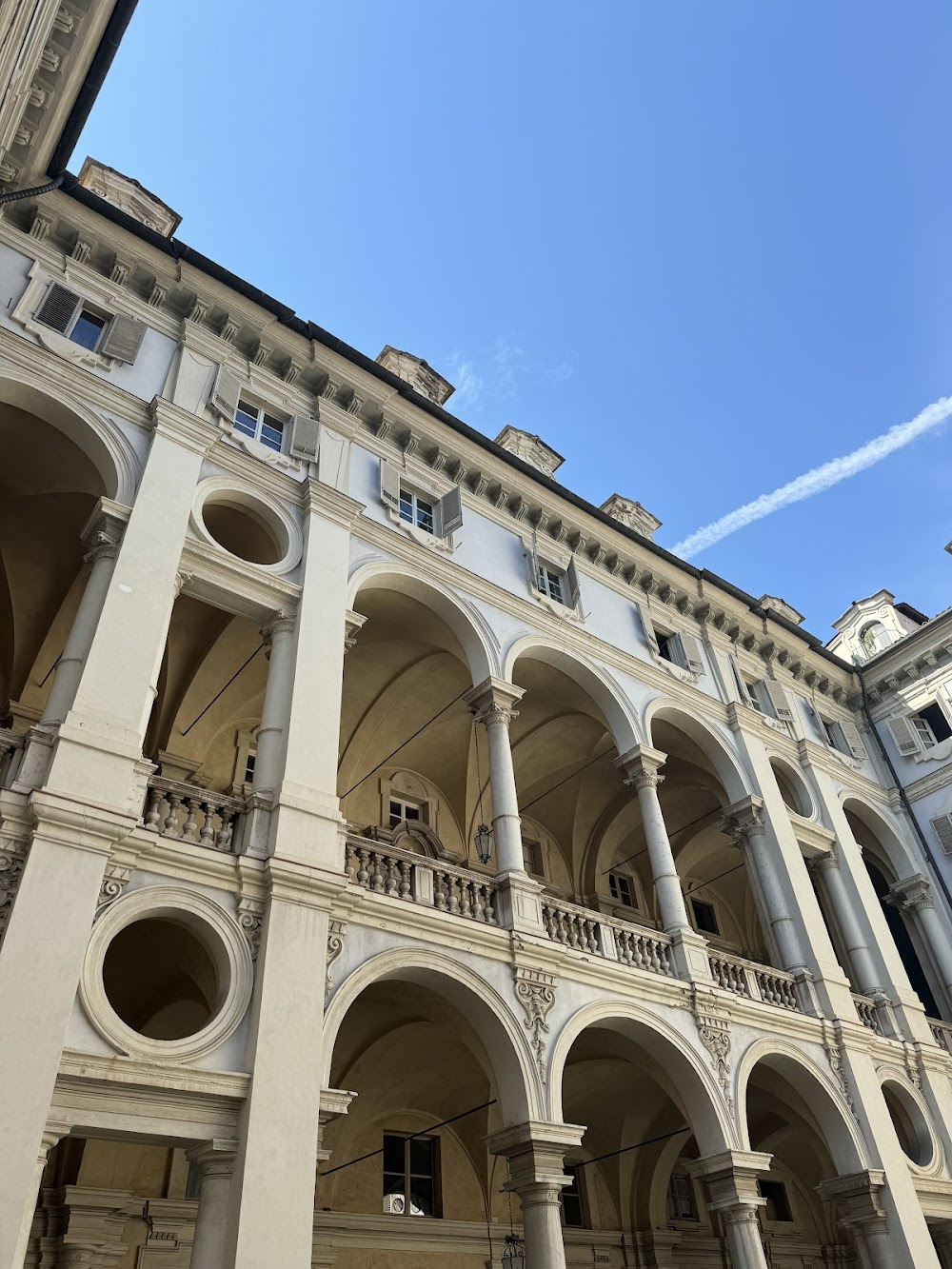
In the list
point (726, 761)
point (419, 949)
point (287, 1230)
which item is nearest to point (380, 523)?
point (419, 949)

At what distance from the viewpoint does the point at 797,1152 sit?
19.3 m

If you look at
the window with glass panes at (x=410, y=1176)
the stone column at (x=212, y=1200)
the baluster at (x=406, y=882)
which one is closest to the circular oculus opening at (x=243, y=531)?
the baluster at (x=406, y=882)

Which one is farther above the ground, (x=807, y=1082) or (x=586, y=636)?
(x=586, y=636)

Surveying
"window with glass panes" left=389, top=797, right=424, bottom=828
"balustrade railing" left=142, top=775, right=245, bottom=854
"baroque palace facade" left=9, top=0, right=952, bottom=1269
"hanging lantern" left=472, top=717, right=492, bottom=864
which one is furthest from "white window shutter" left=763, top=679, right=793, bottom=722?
"balustrade railing" left=142, top=775, right=245, bottom=854

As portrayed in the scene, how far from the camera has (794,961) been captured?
15.0m

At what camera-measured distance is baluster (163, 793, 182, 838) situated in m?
8.97

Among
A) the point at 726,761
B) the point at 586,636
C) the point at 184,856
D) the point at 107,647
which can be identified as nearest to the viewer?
the point at 184,856

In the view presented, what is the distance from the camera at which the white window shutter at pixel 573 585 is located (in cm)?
1641

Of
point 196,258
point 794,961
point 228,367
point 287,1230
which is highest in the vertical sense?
point 196,258

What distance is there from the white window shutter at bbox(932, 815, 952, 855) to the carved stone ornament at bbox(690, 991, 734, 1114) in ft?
30.1

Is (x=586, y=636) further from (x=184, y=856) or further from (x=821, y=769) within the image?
(x=184, y=856)

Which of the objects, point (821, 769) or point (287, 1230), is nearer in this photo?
point (287, 1230)

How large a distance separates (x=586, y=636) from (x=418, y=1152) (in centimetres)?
876

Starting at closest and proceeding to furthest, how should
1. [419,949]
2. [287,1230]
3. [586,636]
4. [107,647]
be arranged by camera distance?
[287,1230] → [107,647] → [419,949] → [586,636]
